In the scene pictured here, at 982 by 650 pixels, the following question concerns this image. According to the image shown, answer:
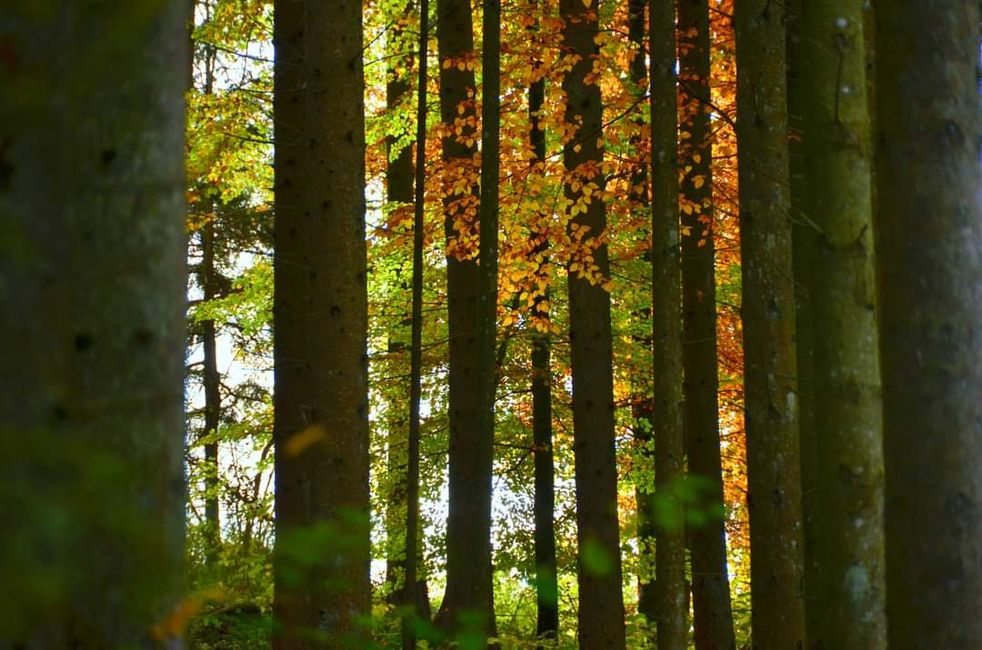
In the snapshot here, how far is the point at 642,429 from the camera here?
15.8 m

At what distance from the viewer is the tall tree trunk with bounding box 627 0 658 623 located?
1334cm

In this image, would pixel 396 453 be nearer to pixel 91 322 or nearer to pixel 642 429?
pixel 642 429

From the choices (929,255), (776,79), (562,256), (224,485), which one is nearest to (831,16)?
(929,255)

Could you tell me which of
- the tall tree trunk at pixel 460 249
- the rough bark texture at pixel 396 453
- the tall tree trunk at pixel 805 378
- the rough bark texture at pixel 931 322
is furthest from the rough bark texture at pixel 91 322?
the rough bark texture at pixel 396 453

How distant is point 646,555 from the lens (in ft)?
51.1

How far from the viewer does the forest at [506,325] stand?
6.09 feet

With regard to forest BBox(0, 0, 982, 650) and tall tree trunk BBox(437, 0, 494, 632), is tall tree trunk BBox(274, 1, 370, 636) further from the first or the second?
tall tree trunk BBox(437, 0, 494, 632)

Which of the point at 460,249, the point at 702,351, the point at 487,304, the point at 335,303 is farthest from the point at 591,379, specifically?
the point at 335,303

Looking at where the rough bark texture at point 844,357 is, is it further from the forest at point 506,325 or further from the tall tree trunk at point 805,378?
the tall tree trunk at point 805,378

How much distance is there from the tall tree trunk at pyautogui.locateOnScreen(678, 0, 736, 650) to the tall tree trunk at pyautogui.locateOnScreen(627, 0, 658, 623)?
111cm

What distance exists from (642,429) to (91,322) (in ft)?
47.1

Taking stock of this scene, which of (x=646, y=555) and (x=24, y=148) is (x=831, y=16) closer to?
(x=24, y=148)

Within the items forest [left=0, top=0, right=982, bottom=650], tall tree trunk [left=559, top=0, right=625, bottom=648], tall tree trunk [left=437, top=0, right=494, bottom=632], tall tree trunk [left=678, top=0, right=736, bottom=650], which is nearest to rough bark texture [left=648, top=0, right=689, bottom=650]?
forest [left=0, top=0, right=982, bottom=650]

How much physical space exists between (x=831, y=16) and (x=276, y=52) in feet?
20.0
